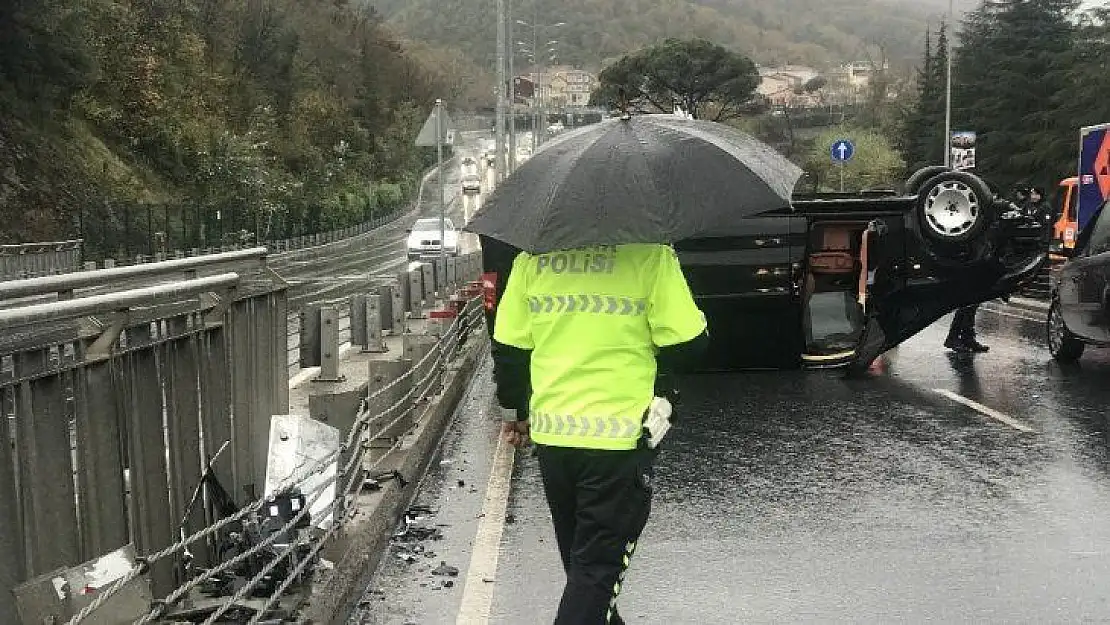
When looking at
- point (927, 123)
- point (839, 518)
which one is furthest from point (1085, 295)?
point (927, 123)

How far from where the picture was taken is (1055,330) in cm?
1331

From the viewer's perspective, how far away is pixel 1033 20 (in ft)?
168

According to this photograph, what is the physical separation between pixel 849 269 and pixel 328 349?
19.9ft

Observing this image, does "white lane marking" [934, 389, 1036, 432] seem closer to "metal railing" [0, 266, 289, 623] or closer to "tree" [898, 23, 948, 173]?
"metal railing" [0, 266, 289, 623]

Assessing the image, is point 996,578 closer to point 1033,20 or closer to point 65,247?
point 65,247

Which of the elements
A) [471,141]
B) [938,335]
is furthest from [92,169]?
[471,141]

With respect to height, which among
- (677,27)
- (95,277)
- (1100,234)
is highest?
(677,27)

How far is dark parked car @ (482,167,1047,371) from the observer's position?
34.0 feet

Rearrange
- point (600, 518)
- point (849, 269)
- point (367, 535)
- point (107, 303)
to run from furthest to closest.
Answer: point (849, 269) → point (367, 535) → point (107, 303) → point (600, 518)

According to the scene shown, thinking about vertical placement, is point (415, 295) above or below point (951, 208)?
below

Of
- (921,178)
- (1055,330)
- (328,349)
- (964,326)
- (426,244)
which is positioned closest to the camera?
(328,349)

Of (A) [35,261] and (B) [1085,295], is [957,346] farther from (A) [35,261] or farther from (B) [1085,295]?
(A) [35,261]

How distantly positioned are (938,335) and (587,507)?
13518mm

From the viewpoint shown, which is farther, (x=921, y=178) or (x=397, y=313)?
(x=397, y=313)
